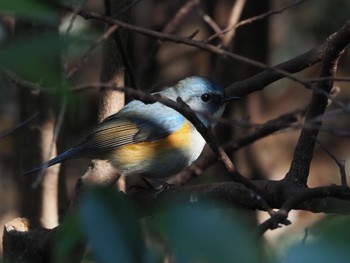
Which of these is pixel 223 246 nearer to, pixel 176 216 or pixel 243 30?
pixel 176 216

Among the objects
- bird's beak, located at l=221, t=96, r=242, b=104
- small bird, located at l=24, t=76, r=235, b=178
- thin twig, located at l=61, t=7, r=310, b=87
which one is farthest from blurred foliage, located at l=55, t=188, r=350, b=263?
small bird, located at l=24, t=76, r=235, b=178

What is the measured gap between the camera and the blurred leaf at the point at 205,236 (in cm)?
80

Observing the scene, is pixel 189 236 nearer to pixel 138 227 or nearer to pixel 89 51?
pixel 138 227

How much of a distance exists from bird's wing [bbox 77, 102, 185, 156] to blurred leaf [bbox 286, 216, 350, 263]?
10.8 feet

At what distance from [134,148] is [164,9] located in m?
2.39

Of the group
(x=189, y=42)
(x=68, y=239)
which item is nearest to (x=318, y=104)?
(x=189, y=42)

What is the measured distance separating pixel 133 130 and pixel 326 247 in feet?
11.5

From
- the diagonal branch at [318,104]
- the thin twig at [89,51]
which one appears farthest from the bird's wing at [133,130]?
the thin twig at [89,51]

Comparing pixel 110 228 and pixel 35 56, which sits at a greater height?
pixel 35 56

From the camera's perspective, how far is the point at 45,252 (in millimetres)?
2697

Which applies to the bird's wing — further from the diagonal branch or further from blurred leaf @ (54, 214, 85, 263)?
blurred leaf @ (54, 214, 85, 263)

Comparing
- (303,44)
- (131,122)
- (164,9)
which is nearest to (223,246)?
(131,122)

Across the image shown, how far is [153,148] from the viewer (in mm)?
4199

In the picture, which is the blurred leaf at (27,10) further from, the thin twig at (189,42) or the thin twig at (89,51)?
the thin twig at (189,42)
